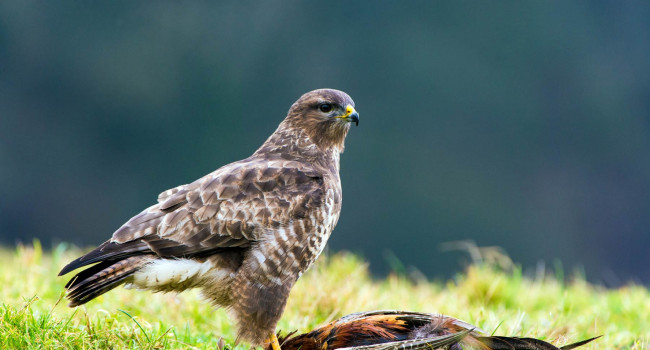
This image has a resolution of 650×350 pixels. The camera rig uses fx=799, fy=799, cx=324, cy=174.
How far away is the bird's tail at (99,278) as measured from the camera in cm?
401

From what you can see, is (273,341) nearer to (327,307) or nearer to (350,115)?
(327,307)

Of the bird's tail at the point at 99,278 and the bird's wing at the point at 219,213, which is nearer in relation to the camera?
the bird's tail at the point at 99,278

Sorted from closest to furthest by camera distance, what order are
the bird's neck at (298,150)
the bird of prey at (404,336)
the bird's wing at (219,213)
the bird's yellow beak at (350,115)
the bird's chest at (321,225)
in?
the bird of prey at (404,336) → the bird's wing at (219,213) → the bird's chest at (321,225) → the bird's neck at (298,150) → the bird's yellow beak at (350,115)

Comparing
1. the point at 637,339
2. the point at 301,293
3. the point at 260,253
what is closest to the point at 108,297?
the point at 301,293

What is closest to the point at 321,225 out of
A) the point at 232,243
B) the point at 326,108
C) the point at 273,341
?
the point at 232,243

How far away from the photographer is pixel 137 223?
4.32 meters

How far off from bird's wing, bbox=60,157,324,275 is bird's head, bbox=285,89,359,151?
571mm

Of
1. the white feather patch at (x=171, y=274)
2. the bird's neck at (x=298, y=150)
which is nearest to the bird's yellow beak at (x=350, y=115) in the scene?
the bird's neck at (x=298, y=150)

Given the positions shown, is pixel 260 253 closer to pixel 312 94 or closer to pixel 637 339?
pixel 312 94

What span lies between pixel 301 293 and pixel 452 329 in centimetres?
196

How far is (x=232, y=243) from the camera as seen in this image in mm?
Answer: 4340

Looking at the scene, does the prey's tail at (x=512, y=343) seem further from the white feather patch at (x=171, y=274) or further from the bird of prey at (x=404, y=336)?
the white feather patch at (x=171, y=274)

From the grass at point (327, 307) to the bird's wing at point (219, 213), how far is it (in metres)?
0.42

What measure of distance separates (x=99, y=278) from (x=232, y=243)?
0.72m
